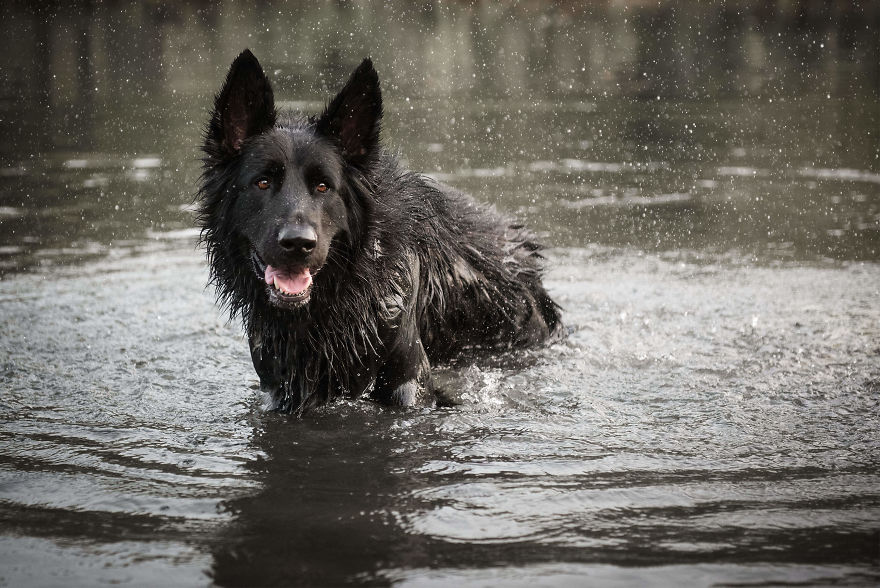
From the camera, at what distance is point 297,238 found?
4.52 m

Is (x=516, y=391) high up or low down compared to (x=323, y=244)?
down

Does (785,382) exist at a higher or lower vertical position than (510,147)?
lower

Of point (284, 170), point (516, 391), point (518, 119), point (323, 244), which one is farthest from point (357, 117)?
point (518, 119)

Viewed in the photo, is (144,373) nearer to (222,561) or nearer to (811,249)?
(222,561)

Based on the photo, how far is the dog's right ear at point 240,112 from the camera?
488cm

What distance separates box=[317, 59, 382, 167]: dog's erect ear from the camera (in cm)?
500

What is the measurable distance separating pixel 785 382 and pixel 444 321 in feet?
7.32

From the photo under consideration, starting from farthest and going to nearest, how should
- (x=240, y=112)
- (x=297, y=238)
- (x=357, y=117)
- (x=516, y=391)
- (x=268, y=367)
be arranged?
(x=516, y=391)
(x=268, y=367)
(x=357, y=117)
(x=240, y=112)
(x=297, y=238)

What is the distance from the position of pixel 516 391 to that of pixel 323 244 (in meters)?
1.83

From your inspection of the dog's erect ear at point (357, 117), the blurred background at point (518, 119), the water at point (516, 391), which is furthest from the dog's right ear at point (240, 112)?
the blurred background at point (518, 119)

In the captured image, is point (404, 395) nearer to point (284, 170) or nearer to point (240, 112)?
point (284, 170)

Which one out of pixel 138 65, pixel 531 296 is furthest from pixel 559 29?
pixel 531 296

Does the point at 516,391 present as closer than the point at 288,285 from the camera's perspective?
No

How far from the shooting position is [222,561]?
3.68m
